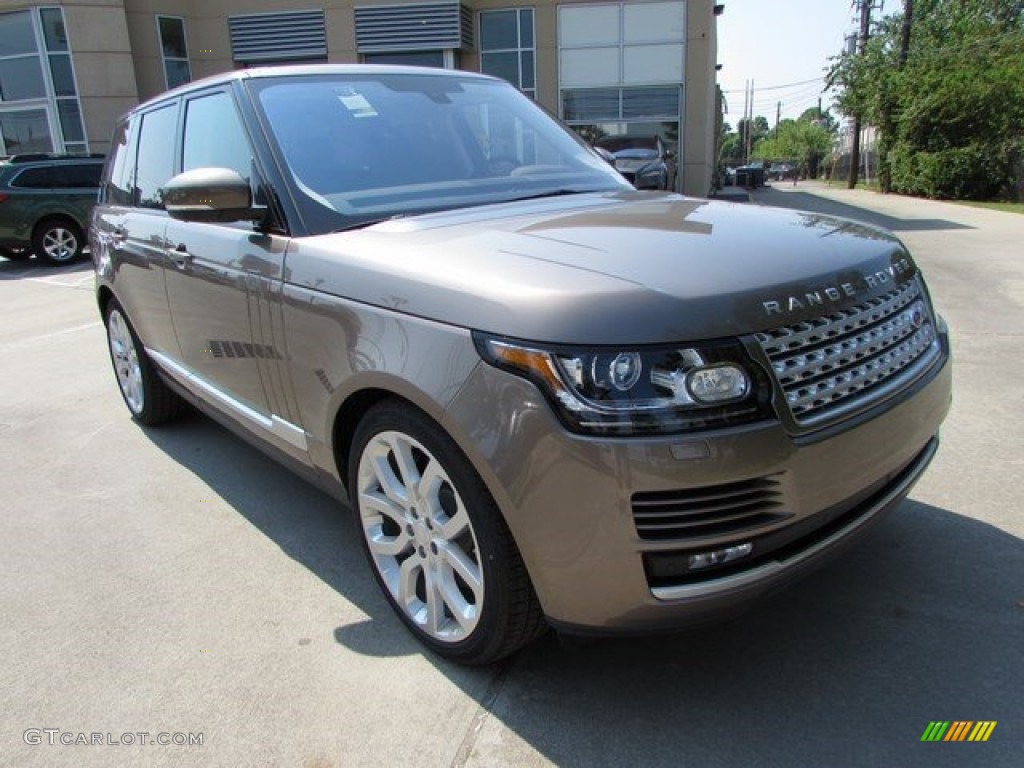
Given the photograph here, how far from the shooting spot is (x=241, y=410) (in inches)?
131

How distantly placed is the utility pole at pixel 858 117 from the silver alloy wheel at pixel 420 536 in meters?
35.6

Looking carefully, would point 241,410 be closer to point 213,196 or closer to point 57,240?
point 213,196

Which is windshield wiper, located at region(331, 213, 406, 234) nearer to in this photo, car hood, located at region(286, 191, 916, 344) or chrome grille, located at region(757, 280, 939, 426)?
car hood, located at region(286, 191, 916, 344)

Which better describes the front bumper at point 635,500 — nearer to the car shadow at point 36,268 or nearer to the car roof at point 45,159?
the car shadow at point 36,268

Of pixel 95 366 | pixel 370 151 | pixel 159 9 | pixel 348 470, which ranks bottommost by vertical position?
pixel 95 366

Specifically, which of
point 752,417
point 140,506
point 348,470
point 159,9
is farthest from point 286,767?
point 159,9

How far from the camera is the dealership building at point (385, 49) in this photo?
1898 centimetres

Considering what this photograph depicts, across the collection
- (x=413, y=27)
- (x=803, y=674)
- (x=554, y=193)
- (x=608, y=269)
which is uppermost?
(x=413, y=27)

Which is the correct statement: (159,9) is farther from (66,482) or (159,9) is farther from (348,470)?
(348,470)

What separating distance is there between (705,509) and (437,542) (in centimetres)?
85

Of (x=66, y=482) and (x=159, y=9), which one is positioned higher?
(x=159, y=9)

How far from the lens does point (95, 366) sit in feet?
21.7

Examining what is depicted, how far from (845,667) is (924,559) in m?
0.80

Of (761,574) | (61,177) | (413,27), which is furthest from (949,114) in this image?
(761,574)
